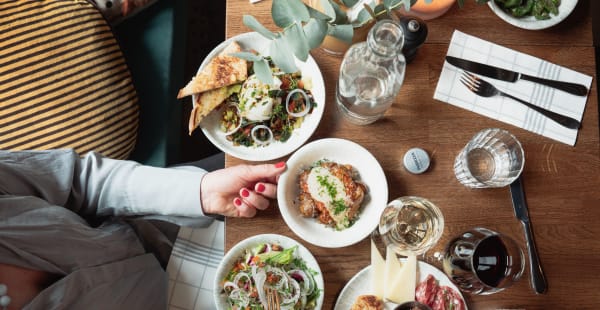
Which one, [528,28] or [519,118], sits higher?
[528,28]

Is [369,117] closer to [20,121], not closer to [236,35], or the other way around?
[236,35]

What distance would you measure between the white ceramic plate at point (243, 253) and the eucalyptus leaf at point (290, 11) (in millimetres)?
522

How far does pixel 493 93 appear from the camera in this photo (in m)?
1.26

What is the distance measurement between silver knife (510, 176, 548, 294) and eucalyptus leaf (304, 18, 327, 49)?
67 cm

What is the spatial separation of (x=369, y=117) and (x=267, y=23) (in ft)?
1.25

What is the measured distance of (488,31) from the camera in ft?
4.19

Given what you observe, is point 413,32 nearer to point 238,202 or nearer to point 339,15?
point 339,15

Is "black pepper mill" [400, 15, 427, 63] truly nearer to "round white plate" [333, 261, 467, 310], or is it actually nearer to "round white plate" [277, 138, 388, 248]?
"round white plate" [277, 138, 388, 248]

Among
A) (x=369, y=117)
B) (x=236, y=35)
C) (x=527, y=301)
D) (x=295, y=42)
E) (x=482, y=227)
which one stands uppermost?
(x=295, y=42)

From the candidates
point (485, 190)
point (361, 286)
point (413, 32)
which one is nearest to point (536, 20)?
point (413, 32)

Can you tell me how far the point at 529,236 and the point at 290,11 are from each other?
0.85 m

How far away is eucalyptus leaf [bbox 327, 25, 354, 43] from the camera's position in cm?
100

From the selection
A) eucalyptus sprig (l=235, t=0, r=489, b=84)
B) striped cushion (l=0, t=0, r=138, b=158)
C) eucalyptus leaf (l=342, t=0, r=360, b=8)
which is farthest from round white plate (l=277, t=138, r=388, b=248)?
striped cushion (l=0, t=0, r=138, b=158)

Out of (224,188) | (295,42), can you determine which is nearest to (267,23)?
(295,42)
